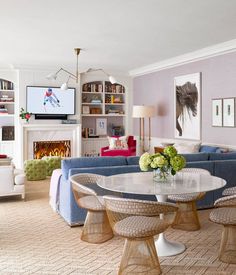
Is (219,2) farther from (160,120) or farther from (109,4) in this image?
(160,120)

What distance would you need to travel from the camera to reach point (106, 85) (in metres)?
10.1

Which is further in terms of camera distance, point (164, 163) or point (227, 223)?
point (164, 163)

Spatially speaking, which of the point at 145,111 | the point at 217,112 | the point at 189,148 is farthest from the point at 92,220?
the point at 145,111

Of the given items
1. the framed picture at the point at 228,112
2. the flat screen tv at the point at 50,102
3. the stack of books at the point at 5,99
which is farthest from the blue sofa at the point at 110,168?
the stack of books at the point at 5,99

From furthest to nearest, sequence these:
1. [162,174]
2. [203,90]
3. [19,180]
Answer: [203,90]
[19,180]
[162,174]

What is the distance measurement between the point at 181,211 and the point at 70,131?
18.1 feet

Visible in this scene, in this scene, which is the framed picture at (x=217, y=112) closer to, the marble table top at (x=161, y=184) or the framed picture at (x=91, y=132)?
the marble table top at (x=161, y=184)

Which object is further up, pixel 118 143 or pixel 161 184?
pixel 118 143

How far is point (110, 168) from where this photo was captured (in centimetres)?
454

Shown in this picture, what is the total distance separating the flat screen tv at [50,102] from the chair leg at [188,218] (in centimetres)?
556

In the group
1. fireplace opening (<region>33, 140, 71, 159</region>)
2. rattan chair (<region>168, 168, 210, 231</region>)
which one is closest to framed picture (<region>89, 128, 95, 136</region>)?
fireplace opening (<region>33, 140, 71, 159</region>)

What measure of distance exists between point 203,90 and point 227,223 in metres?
4.48

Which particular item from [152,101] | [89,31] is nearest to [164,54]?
[152,101]

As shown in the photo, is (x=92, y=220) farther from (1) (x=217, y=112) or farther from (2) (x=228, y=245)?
(1) (x=217, y=112)
